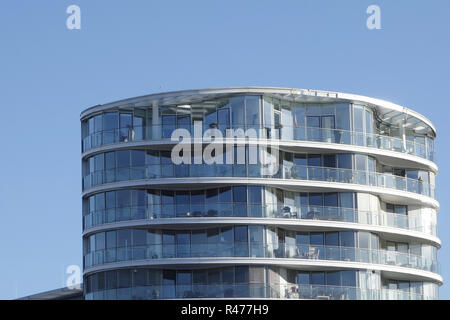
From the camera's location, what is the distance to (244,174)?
68438 millimetres

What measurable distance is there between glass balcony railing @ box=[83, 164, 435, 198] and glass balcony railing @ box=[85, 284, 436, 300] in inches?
282

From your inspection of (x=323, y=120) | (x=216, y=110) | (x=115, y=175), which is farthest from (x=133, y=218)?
(x=323, y=120)

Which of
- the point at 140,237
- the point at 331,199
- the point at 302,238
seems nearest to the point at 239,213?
the point at 302,238

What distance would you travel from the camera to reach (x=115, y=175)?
70688 millimetres

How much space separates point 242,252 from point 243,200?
11.3ft

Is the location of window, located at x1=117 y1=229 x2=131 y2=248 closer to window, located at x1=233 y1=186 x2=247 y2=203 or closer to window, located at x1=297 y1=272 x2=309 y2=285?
window, located at x1=233 y1=186 x2=247 y2=203

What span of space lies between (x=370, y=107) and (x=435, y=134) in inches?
352

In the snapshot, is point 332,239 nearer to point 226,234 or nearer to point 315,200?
point 315,200

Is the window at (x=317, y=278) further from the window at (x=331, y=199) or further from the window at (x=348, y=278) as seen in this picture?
the window at (x=331, y=199)

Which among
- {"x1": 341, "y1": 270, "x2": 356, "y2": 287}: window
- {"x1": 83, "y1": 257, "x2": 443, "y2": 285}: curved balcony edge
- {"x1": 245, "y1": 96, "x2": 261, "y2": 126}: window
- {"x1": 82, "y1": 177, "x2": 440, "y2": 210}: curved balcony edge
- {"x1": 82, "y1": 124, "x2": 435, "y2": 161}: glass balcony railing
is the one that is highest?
{"x1": 245, "y1": 96, "x2": 261, "y2": 126}: window

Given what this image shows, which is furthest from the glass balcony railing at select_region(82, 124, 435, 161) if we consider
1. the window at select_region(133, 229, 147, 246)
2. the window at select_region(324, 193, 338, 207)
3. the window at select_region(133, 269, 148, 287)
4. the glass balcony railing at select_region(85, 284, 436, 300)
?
the glass balcony railing at select_region(85, 284, 436, 300)

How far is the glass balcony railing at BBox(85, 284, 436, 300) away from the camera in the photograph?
218 ft

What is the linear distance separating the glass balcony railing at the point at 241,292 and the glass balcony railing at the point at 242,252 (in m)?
1.91

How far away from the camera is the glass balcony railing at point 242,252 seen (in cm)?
6731
